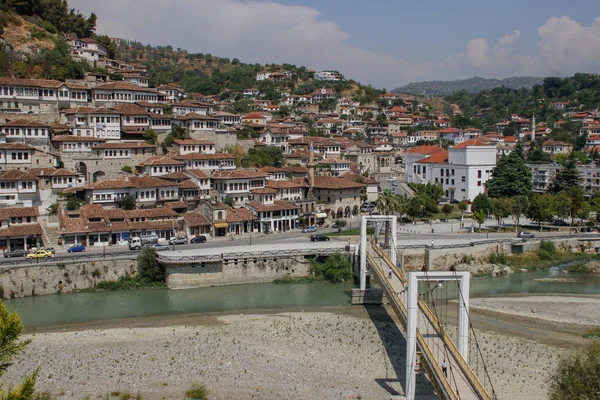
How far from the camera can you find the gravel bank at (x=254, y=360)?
18.8 m

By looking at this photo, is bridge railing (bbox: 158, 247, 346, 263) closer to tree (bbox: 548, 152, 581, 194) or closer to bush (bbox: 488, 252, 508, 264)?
bush (bbox: 488, 252, 508, 264)

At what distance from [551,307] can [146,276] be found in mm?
21772

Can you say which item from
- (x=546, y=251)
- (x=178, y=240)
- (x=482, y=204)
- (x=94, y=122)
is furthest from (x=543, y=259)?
(x=94, y=122)

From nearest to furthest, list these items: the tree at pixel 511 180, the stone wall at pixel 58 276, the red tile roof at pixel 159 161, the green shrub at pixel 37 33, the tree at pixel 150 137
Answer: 1. the stone wall at pixel 58 276
2. the red tile roof at pixel 159 161
3. the tree at pixel 150 137
4. the tree at pixel 511 180
5. the green shrub at pixel 37 33

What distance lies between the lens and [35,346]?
22.6 metres

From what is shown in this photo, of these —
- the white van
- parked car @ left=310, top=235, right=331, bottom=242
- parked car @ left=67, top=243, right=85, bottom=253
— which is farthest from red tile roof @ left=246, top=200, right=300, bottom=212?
parked car @ left=67, top=243, right=85, bottom=253

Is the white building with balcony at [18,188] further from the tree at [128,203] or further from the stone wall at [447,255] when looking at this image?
the stone wall at [447,255]

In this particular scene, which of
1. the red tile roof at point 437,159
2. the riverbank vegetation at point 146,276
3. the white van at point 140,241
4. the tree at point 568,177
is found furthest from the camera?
the red tile roof at point 437,159

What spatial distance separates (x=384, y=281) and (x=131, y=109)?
3345 centimetres

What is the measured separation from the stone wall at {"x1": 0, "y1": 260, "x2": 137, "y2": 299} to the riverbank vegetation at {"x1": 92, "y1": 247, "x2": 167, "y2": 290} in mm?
322

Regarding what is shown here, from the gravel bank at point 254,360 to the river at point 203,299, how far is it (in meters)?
2.67

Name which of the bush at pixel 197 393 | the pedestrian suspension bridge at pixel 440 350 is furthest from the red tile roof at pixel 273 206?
the bush at pixel 197 393

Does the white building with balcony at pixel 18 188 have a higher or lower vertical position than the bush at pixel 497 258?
higher

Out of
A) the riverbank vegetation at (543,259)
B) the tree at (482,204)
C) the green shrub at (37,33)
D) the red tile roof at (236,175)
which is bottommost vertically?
the riverbank vegetation at (543,259)
